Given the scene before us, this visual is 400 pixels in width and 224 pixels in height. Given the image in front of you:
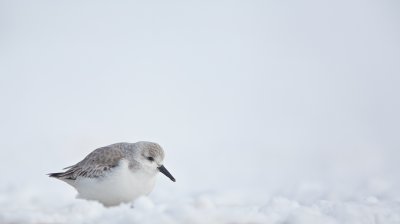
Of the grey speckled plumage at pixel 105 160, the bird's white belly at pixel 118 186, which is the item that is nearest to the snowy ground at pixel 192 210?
the bird's white belly at pixel 118 186

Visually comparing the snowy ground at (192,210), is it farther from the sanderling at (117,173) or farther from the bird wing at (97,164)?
the bird wing at (97,164)

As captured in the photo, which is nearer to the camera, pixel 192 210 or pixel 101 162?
pixel 192 210

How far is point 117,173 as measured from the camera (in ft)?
22.9

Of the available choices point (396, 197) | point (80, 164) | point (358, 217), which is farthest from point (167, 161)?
point (358, 217)

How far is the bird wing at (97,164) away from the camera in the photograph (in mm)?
7133

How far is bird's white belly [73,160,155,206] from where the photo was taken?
22.5 ft

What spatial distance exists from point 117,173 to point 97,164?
36cm

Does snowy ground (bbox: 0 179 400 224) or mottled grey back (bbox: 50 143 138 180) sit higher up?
mottled grey back (bbox: 50 143 138 180)

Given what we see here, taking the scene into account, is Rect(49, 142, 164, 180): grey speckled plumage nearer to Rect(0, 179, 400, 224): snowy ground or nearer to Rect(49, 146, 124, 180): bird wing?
Rect(49, 146, 124, 180): bird wing

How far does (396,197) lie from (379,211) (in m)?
1.11

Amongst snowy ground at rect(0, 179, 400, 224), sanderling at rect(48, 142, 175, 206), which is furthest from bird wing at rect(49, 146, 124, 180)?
snowy ground at rect(0, 179, 400, 224)

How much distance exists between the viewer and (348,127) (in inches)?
806

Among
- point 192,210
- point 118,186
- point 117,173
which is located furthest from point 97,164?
point 192,210

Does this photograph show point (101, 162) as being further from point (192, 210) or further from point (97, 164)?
point (192, 210)
